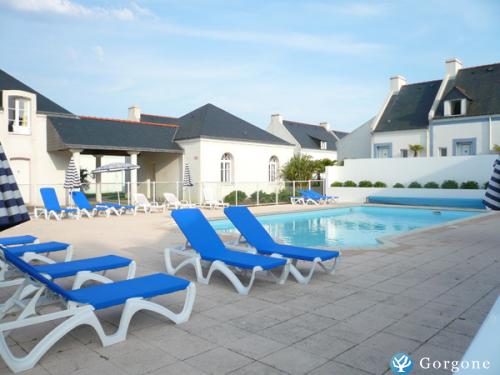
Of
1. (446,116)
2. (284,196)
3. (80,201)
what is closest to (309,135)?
(446,116)

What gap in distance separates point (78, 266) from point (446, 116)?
26823 mm

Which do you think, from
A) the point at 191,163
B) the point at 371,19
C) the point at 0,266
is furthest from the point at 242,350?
the point at 191,163

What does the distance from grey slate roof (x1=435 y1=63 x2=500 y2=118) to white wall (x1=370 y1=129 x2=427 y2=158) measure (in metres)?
1.70

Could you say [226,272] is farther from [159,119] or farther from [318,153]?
[318,153]

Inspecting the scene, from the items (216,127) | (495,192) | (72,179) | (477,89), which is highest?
(477,89)

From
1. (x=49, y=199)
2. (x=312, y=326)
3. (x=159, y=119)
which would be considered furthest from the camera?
(x=159, y=119)

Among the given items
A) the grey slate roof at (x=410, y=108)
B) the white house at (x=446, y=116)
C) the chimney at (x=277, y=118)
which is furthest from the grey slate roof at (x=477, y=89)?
the chimney at (x=277, y=118)

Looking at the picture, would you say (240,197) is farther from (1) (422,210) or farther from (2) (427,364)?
(2) (427,364)

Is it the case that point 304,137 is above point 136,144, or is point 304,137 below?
above

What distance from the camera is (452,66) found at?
29000 mm

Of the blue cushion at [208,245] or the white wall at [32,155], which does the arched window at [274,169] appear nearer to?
the white wall at [32,155]

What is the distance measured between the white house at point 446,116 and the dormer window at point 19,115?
72.9 ft

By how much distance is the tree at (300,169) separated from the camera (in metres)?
26.4

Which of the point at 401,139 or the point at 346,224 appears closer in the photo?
the point at 346,224
